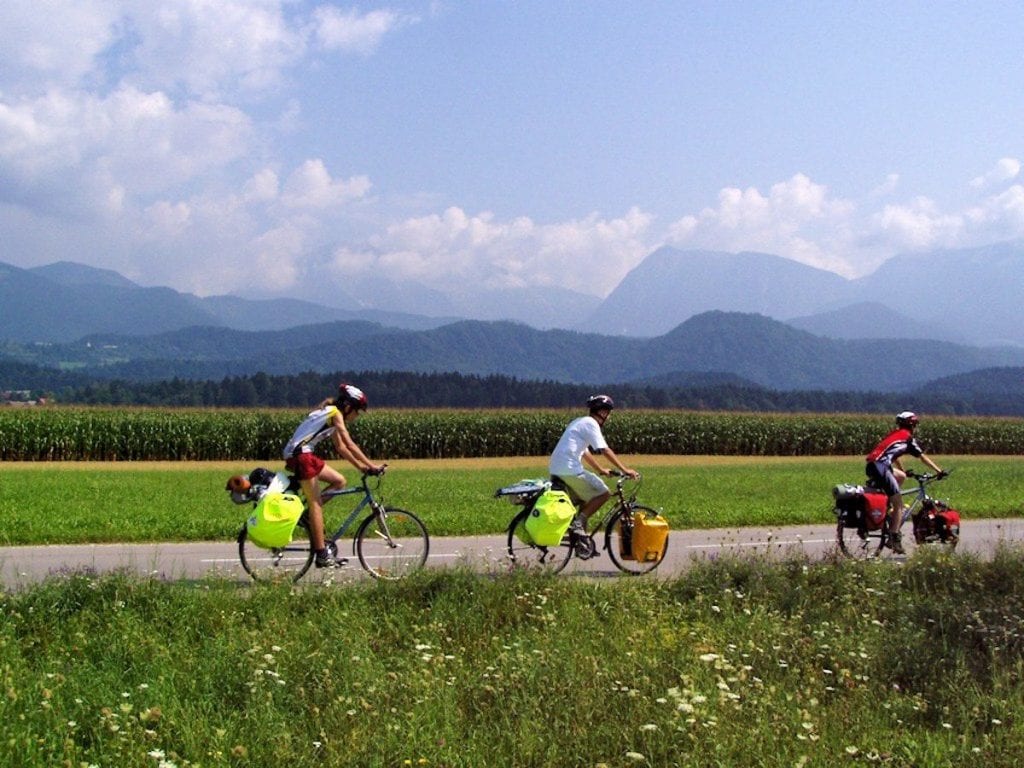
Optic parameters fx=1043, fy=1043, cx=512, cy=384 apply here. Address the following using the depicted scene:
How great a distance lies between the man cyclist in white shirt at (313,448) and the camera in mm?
9969

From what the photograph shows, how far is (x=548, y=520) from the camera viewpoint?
10.8 m

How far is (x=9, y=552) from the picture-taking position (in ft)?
42.0

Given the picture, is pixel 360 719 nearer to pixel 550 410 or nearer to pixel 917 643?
pixel 917 643

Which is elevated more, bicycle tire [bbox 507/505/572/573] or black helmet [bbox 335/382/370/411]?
black helmet [bbox 335/382/370/411]

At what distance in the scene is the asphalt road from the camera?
1034 centimetres

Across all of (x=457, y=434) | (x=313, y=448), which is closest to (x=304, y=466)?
(x=313, y=448)

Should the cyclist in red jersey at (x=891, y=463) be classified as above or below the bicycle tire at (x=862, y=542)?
above

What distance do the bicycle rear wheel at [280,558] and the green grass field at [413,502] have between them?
12.1 ft

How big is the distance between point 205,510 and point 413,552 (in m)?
7.95

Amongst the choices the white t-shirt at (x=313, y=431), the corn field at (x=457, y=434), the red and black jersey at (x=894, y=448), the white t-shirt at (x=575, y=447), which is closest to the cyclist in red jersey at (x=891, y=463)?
the red and black jersey at (x=894, y=448)

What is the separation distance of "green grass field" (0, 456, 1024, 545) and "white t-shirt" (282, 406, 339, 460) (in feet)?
16.6

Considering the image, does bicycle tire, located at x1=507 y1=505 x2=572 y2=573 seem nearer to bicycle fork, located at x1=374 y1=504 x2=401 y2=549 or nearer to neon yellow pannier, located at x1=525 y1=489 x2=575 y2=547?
neon yellow pannier, located at x1=525 y1=489 x2=575 y2=547

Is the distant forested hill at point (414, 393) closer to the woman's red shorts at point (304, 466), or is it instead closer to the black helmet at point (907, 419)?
the black helmet at point (907, 419)

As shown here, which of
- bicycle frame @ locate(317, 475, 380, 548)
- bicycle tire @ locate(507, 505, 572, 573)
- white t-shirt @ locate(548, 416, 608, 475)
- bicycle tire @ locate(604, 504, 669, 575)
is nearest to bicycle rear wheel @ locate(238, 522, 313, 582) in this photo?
bicycle frame @ locate(317, 475, 380, 548)
